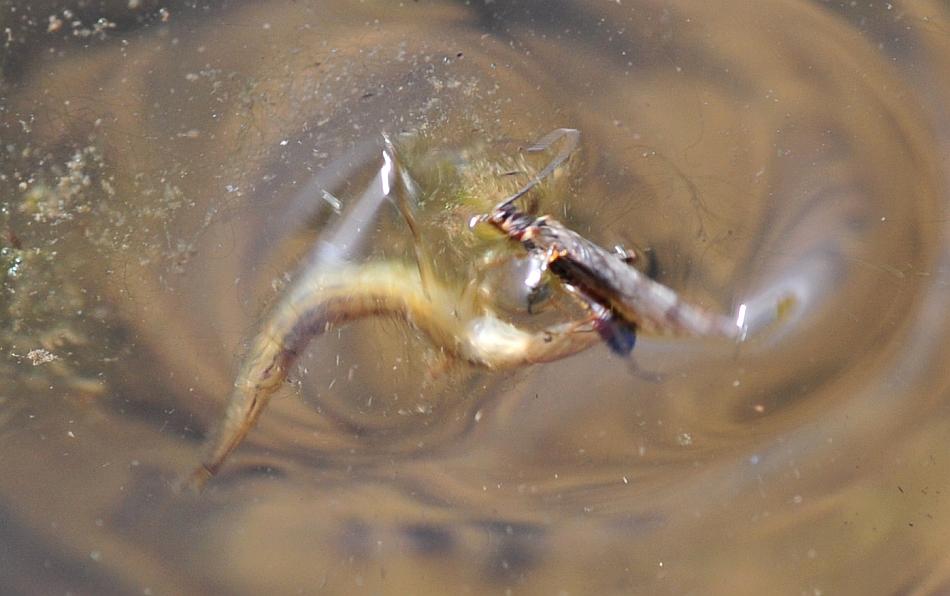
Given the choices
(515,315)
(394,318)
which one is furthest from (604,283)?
(394,318)

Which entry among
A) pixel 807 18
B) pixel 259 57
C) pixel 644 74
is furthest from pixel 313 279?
pixel 807 18

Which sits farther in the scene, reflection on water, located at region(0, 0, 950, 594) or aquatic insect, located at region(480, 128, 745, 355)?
reflection on water, located at region(0, 0, 950, 594)

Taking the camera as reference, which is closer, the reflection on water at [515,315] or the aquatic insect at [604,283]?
the aquatic insect at [604,283]

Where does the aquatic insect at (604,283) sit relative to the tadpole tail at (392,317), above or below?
above

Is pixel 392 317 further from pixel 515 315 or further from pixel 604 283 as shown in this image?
pixel 604 283

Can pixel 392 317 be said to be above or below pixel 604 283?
below
